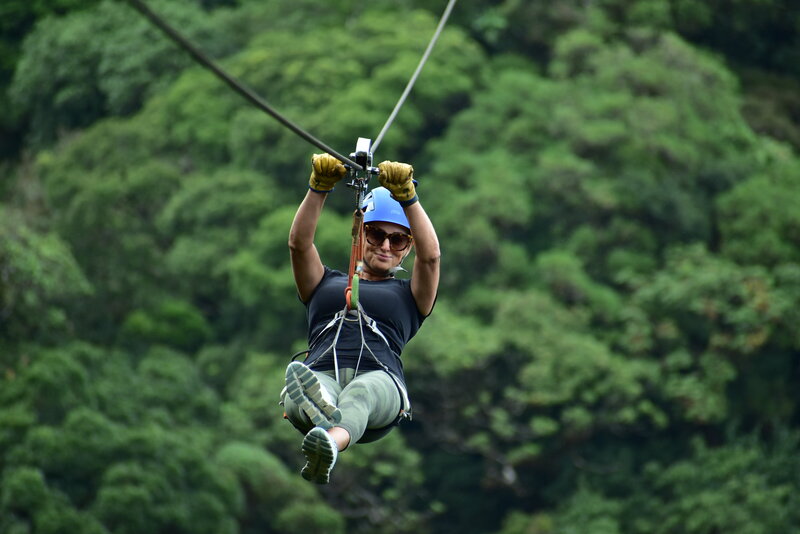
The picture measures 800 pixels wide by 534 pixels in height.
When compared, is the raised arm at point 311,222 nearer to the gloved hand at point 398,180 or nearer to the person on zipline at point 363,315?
the person on zipline at point 363,315

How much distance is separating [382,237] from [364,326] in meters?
0.38

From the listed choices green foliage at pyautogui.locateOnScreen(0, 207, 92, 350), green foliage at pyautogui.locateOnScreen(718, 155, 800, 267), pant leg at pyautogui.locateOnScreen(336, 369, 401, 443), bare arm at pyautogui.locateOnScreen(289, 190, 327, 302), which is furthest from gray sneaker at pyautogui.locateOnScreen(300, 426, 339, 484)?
green foliage at pyautogui.locateOnScreen(718, 155, 800, 267)

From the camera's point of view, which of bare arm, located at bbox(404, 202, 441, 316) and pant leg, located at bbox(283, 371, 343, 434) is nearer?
pant leg, located at bbox(283, 371, 343, 434)

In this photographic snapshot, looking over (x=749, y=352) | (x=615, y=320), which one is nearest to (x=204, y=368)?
(x=615, y=320)

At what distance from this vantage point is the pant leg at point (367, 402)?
201 inches

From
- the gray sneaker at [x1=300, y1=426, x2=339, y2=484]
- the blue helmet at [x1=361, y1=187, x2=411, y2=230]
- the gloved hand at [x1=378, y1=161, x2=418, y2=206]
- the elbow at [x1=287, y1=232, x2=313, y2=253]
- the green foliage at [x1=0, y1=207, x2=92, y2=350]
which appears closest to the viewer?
the gray sneaker at [x1=300, y1=426, x2=339, y2=484]

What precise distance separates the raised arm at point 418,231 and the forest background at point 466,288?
11781 mm

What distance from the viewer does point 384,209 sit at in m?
5.69

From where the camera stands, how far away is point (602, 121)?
21.0 meters

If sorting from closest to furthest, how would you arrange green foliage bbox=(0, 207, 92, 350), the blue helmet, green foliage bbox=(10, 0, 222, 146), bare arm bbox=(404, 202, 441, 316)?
bare arm bbox=(404, 202, 441, 316) < the blue helmet < green foliage bbox=(0, 207, 92, 350) < green foliage bbox=(10, 0, 222, 146)

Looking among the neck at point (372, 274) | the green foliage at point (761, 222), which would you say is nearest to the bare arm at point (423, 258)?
the neck at point (372, 274)

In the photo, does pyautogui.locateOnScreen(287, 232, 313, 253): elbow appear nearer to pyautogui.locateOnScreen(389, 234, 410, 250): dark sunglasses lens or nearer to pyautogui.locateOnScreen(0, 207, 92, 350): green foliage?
pyautogui.locateOnScreen(389, 234, 410, 250): dark sunglasses lens

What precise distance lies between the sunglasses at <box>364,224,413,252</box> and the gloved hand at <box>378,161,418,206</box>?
470 mm

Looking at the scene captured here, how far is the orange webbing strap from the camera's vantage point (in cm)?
534
